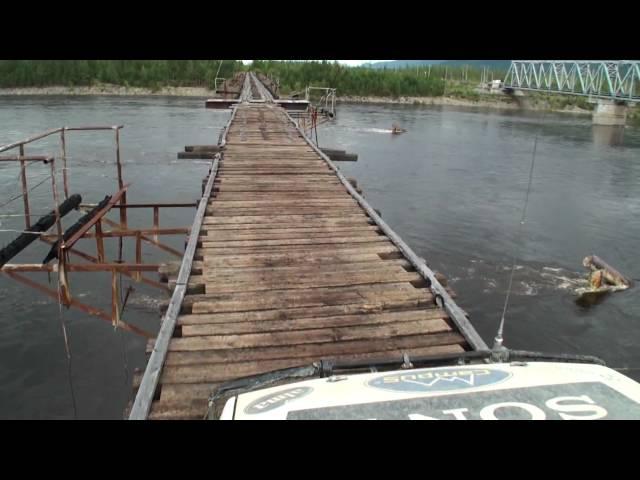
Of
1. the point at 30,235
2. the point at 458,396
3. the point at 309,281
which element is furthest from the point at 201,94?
the point at 458,396

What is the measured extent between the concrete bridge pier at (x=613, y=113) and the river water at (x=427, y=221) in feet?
23.9

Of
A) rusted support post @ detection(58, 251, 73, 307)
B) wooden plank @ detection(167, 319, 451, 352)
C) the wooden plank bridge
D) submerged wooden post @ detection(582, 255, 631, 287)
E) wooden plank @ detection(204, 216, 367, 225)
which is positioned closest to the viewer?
the wooden plank bridge

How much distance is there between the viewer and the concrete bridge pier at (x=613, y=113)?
5394 cm

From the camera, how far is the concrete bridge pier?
177 ft

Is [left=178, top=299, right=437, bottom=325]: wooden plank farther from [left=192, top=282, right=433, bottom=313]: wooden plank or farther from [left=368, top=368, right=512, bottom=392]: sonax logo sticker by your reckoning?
[left=368, top=368, right=512, bottom=392]: sonax logo sticker

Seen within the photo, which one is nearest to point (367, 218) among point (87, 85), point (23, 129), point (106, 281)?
point (106, 281)

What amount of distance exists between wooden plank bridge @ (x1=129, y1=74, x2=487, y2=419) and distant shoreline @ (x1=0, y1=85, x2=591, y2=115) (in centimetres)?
6573

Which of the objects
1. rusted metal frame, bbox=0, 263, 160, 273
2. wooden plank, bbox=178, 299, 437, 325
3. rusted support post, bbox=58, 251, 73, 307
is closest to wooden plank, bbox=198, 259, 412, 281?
wooden plank, bbox=178, 299, 437, 325

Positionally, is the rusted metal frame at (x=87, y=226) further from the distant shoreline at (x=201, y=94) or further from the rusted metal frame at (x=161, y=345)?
the distant shoreline at (x=201, y=94)

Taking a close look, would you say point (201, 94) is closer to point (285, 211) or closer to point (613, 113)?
point (613, 113)

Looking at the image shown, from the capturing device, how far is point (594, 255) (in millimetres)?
17906

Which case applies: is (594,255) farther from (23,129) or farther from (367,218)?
(23,129)

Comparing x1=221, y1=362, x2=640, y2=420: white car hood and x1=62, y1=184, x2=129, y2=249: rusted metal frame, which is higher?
x1=221, y1=362, x2=640, y2=420: white car hood

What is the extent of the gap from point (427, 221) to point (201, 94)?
58.3 meters
